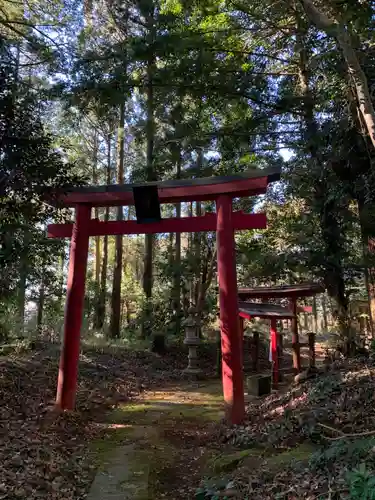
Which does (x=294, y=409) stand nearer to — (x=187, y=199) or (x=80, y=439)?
(x=80, y=439)

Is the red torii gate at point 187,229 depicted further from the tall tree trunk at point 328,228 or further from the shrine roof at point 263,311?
A: the shrine roof at point 263,311

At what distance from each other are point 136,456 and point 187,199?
401 centimetres

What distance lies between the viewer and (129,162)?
21.2m

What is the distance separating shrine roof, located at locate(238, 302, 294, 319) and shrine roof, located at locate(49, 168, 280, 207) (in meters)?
4.58

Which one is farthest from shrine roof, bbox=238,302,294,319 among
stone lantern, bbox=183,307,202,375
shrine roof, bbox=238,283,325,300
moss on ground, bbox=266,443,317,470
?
moss on ground, bbox=266,443,317,470

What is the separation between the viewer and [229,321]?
6.38 m

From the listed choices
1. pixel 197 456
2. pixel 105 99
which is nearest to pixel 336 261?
pixel 197 456

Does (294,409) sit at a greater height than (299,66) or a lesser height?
lesser

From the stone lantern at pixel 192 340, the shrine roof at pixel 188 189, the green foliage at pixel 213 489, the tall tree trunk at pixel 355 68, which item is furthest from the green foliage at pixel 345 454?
the stone lantern at pixel 192 340

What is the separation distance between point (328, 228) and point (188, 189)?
362 cm

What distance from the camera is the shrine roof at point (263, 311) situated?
1047 cm

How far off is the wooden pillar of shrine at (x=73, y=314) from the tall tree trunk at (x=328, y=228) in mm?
4722

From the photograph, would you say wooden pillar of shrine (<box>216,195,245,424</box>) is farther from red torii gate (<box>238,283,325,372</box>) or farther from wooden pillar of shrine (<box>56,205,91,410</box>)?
red torii gate (<box>238,283,325,372</box>)

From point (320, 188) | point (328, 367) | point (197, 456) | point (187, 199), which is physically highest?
point (320, 188)
